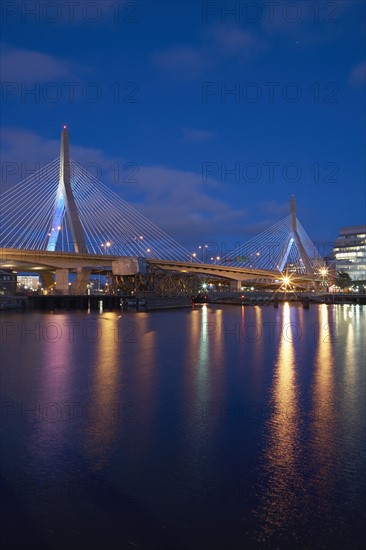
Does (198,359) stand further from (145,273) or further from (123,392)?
(145,273)

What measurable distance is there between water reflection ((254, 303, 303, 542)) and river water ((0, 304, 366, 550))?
25mm

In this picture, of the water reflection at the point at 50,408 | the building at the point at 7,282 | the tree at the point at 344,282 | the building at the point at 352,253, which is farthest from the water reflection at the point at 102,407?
the building at the point at 352,253

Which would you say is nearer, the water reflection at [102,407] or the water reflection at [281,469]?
the water reflection at [281,469]

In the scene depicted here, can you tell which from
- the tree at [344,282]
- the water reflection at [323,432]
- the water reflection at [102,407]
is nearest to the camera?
the water reflection at [323,432]

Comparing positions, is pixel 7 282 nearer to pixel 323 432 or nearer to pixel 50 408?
pixel 50 408

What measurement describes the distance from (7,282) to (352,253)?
85.7m

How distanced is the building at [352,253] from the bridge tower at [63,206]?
80.3m

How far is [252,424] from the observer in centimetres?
1014

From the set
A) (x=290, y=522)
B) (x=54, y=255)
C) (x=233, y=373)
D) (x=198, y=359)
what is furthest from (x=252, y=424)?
(x=54, y=255)

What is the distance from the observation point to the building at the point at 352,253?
388 feet

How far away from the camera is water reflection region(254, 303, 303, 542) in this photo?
5996 millimetres

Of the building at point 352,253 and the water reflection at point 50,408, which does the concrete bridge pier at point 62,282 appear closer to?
the water reflection at point 50,408

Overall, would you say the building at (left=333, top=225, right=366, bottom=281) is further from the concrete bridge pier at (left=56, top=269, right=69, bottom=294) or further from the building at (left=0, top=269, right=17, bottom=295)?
the building at (left=0, top=269, right=17, bottom=295)

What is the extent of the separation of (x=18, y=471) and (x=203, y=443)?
3330mm
